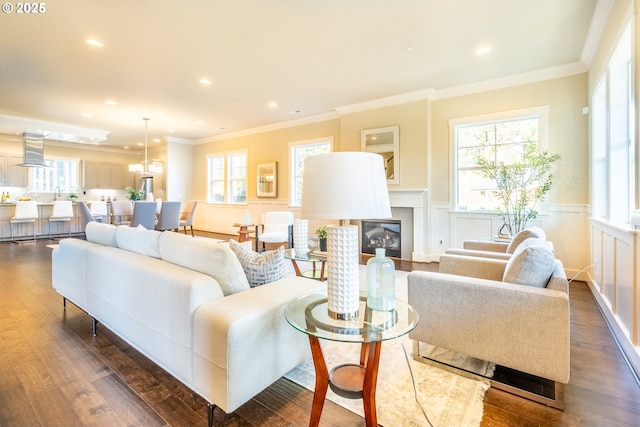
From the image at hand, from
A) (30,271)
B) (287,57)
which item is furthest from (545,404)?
(30,271)

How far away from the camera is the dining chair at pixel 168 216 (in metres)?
6.62

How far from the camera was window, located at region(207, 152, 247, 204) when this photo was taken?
812 centimetres

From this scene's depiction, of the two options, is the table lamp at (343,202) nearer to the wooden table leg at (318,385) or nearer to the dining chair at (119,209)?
the wooden table leg at (318,385)

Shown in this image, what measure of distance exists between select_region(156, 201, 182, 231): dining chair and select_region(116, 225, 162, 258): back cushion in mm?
4589

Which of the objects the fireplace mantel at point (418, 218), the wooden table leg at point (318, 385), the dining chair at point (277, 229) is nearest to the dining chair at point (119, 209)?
the dining chair at point (277, 229)

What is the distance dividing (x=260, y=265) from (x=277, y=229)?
3.62 m

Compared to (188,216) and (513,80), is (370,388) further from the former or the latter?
(188,216)

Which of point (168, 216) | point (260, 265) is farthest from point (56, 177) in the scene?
point (260, 265)

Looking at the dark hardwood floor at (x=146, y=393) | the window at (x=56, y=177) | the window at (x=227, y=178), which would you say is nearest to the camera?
the dark hardwood floor at (x=146, y=393)

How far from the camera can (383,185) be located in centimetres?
129

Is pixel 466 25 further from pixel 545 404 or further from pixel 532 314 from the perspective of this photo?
pixel 545 404

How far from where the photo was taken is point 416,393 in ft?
5.37

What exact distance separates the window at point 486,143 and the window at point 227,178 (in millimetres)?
5351

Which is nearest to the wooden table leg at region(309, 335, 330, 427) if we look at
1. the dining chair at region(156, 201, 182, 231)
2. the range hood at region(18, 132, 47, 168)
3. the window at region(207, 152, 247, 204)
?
the dining chair at region(156, 201, 182, 231)
